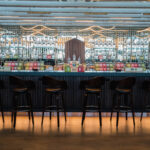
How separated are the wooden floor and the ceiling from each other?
3.81 metres

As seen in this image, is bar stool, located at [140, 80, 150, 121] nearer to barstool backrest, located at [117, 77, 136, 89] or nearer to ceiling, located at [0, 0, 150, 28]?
barstool backrest, located at [117, 77, 136, 89]

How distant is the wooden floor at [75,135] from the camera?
10.6 feet

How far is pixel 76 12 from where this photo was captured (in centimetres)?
782

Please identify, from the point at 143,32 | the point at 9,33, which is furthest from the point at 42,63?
the point at 143,32

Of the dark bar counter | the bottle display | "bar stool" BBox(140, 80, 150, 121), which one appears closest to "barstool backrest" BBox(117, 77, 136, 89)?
"bar stool" BBox(140, 80, 150, 121)

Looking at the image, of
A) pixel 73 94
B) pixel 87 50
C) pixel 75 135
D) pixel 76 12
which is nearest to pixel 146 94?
pixel 73 94

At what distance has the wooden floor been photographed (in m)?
3.22

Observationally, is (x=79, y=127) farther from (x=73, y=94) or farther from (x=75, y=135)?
(x=73, y=94)

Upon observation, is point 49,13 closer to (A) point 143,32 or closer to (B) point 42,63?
(B) point 42,63

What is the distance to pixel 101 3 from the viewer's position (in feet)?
22.2

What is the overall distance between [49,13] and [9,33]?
1.69 metres

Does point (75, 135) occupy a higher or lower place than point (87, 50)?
lower

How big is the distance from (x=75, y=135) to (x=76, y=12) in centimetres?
526

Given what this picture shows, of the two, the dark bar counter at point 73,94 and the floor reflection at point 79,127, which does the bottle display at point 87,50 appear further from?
the floor reflection at point 79,127
